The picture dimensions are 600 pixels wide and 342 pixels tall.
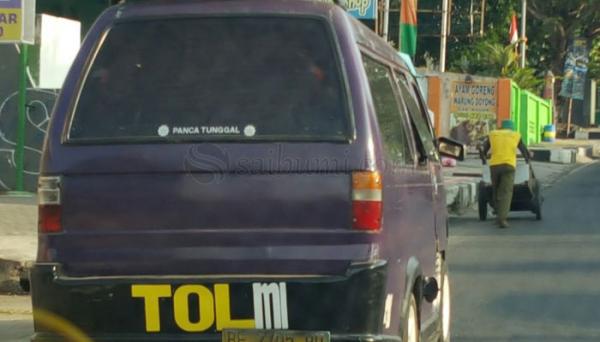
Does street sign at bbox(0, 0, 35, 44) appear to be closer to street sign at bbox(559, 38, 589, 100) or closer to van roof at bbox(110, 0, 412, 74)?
van roof at bbox(110, 0, 412, 74)

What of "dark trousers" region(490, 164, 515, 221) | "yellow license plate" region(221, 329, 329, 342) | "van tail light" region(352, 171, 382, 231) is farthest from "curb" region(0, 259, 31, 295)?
"dark trousers" region(490, 164, 515, 221)

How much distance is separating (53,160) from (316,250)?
1.26 meters

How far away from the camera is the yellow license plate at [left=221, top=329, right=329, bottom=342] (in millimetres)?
4836

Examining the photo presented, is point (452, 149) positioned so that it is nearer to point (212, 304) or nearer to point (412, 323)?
point (412, 323)

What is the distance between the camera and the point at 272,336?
15.9 ft

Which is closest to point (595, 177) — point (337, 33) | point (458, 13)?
point (337, 33)

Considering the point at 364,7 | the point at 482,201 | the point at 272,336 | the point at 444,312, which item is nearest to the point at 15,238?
the point at 444,312

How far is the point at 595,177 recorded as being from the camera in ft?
102

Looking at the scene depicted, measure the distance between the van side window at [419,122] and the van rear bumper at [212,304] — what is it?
181 cm

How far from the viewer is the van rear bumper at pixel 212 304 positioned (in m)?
4.87

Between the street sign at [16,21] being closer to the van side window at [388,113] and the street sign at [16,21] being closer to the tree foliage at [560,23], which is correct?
the van side window at [388,113]

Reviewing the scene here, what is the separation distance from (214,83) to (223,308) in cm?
103

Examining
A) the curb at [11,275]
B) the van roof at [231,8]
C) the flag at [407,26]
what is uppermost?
the flag at [407,26]

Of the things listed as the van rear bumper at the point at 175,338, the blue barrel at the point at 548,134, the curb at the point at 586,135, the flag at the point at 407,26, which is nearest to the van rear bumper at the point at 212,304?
the van rear bumper at the point at 175,338
